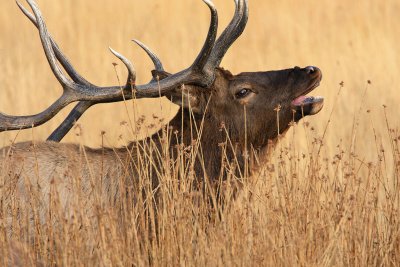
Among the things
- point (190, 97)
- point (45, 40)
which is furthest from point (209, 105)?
point (45, 40)

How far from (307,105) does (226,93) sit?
560mm

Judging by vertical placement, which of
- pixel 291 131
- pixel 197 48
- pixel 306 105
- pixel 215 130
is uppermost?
pixel 197 48

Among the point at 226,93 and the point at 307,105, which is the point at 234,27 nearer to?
the point at 226,93

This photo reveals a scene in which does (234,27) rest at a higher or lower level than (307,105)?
higher

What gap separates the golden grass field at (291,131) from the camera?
19.4 feet

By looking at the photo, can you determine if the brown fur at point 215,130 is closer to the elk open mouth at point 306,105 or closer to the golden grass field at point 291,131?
the elk open mouth at point 306,105

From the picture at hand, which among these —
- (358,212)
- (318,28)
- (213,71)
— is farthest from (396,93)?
(358,212)

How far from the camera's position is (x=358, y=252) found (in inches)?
247

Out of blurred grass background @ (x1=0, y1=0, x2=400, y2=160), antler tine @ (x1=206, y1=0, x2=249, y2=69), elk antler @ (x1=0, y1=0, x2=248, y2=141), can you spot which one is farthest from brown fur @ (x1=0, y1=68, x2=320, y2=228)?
blurred grass background @ (x1=0, y1=0, x2=400, y2=160)

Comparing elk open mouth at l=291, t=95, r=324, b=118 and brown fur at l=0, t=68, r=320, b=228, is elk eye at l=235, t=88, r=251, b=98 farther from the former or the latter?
elk open mouth at l=291, t=95, r=324, b=118

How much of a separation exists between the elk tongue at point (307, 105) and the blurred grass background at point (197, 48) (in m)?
3.23

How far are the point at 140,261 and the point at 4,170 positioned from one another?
120cm

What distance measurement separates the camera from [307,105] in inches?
289

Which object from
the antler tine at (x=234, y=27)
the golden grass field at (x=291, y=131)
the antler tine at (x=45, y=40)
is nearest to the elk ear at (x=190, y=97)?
the antler tine at (x=234, y=27)
